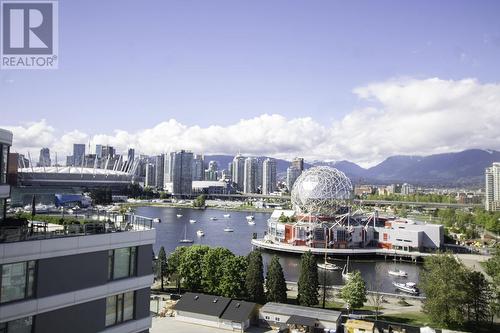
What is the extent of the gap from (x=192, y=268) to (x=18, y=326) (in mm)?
21264

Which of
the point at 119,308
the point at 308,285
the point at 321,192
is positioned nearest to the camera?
the point at 119,308

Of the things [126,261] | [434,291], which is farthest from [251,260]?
[126,261]

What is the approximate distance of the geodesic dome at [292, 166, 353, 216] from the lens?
5569cm

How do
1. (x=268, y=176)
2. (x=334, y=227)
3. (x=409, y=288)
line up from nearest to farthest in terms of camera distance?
(x=409, y=288)
(x=334, y=227)
(x=268, y=176)

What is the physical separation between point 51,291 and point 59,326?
644mm

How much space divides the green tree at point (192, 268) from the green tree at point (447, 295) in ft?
44.1

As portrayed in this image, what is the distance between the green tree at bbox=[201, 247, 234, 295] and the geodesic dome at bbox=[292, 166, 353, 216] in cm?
2992

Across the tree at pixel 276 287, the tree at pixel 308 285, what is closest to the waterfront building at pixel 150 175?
the tree at pixel 276 287

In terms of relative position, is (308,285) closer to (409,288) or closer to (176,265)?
(176,265)

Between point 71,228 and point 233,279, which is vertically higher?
point 71,228

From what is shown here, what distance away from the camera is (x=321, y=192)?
184ft

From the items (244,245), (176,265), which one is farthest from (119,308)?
(244,245)

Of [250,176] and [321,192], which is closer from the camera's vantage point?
[321,192]

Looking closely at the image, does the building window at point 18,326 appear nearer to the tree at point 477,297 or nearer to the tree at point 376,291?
the tree at point 376,291
